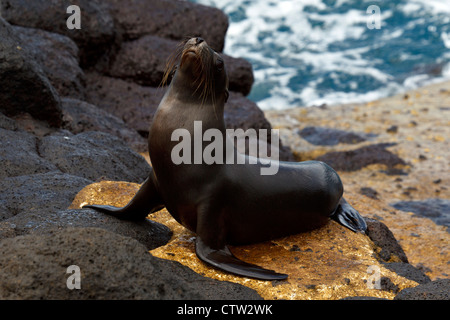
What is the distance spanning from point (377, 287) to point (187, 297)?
4.28ft

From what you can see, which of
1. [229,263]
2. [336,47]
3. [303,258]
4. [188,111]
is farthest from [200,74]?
[336,47]

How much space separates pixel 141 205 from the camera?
3.66 metres

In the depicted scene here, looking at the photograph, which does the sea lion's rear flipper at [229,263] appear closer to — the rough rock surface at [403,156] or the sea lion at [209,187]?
the sea lion at [209,187]

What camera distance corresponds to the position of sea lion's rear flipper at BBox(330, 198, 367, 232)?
411 centimetres

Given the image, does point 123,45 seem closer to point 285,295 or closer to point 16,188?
point 16,188

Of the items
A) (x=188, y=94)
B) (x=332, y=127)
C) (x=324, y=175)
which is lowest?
(x=332, y=127)

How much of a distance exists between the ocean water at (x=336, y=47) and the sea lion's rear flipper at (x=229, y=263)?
12.4 m

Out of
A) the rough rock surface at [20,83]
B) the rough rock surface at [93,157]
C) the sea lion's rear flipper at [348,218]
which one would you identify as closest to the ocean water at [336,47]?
the rough rock surface at [93,157]

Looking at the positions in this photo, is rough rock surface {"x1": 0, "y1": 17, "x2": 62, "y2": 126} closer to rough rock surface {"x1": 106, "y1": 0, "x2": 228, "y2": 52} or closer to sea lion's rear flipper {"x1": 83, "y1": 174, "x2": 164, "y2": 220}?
sea lion's rear flipper {"x1": 83, "y1": 174, "x2": 164, "y2": 220}

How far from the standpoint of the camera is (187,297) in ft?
7.97

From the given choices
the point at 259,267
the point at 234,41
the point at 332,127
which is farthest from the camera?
the point at 234,41

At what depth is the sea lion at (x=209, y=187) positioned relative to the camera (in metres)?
3.33

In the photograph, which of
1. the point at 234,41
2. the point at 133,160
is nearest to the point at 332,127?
the point at 133,160

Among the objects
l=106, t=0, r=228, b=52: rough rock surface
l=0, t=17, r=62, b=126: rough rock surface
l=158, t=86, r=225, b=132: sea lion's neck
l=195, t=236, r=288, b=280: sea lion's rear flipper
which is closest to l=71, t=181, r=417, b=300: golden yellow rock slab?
l=195, t=236, r=288, b=280: sea lion's rear flipper
